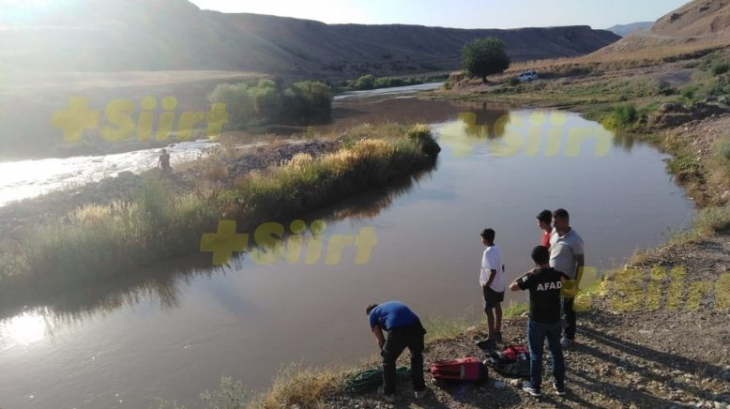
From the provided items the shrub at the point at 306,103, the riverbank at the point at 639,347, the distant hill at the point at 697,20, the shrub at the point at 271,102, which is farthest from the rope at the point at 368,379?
the distant hill at the point at 697,20

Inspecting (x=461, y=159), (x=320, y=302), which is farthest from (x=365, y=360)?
(x=461, y=159)

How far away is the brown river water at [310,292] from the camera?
28.6 ft

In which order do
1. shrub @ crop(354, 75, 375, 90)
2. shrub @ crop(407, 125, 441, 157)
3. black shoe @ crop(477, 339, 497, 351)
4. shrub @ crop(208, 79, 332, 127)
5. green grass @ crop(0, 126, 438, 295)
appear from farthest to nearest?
1. shrub @ crop(354, 75, 375, 90)
2. shrub @ crop(208, 79, 332, 127)
3. shrub @ crop(407, 125, 441, 157)
4. green grass @ crop(0, 126, 438, 295)
5. black shoe @ crop(477, 339, 497, 351)

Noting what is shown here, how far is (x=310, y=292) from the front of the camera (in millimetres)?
11484

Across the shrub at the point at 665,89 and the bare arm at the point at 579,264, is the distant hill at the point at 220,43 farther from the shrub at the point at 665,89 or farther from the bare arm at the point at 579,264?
the bare arm at the point at 579,264

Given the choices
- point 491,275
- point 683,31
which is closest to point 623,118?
point 491,275

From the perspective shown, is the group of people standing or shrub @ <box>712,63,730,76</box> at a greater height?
shrub @ <box>712,63,730,76</box>

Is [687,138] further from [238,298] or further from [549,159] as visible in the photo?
[238,298]

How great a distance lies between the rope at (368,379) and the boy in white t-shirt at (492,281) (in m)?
1.46

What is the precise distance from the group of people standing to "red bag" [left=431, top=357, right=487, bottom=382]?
0.28 m

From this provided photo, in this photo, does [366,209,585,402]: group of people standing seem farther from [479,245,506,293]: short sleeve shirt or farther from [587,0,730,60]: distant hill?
[587,0,730,60]: distant hill

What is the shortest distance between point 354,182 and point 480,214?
538 cm

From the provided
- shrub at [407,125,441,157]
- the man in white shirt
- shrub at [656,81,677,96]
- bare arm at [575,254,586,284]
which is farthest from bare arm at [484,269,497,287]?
shrub at [656,81,677,96]

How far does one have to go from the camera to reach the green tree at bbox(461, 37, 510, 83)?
220 ft
